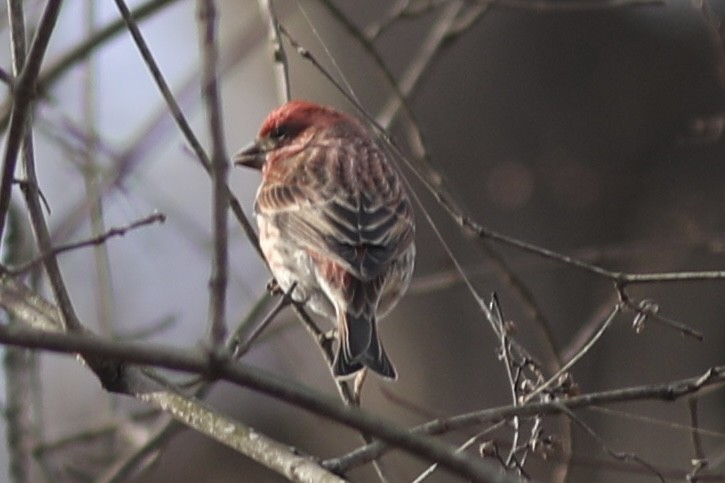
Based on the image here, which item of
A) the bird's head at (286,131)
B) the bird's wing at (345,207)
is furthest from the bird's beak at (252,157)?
the bird's wing at (345,207)

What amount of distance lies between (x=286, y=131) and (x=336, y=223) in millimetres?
1014

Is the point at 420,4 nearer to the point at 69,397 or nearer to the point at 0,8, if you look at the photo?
the point at 0,8

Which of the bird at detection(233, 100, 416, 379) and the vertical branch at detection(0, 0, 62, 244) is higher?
the vertical branch at detection(0, 0, 62, 244)

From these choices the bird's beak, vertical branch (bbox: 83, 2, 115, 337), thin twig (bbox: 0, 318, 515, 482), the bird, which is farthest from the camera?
the bird's beak

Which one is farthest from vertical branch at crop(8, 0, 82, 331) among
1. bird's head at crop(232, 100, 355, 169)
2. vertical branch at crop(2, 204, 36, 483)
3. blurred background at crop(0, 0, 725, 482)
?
blurred background at crop(0, 0, 725, 482)

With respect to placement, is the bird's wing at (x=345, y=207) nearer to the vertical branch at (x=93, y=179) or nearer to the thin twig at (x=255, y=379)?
the vertical branch at (x=93, y=179)

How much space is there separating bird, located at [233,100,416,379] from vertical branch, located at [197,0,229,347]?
7.56 ft

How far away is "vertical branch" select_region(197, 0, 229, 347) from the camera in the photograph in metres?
2.56

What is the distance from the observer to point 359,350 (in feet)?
16.6

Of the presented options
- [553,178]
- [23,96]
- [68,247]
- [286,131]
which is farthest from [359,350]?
[553,178]

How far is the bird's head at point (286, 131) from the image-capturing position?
6637 mm

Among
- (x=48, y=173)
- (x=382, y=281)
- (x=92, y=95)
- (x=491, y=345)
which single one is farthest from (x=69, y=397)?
(x=382, y=281)

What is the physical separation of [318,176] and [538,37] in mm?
4713

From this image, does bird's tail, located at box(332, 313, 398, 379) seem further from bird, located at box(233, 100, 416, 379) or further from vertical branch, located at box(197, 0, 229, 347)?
vertical branch, located at box(197, 0, 229, 347)
